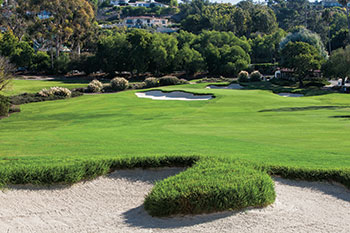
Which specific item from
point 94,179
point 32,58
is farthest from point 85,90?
point 94,179

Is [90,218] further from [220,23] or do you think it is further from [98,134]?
[220,23]

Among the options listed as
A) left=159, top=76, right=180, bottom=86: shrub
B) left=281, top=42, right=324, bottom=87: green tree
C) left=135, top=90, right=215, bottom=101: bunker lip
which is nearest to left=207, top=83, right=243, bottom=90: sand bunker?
left=159, top=76, right=180, bottom=86: shrub

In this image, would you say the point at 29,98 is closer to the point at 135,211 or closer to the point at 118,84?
the point at 118,84

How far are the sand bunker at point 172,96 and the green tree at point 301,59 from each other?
67.9 feet

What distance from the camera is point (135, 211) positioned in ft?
29.3

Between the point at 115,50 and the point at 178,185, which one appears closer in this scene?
the point at 178,185

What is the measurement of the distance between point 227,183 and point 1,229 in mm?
4914

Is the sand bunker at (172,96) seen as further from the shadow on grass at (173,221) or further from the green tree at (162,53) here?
the shadow on grass at (173,221)

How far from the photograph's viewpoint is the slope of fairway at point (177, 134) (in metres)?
13.5

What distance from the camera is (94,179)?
10836mm

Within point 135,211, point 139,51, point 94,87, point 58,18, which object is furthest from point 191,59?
point 135,211

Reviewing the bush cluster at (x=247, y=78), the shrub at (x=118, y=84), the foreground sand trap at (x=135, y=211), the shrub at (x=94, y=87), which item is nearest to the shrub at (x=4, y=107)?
the shrub at (x=94, y=87)

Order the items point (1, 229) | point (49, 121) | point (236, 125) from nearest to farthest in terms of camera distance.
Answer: point (1, 229) < point (236, 125) < point (49, 121)

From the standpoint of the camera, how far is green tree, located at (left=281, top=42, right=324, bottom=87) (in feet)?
186
